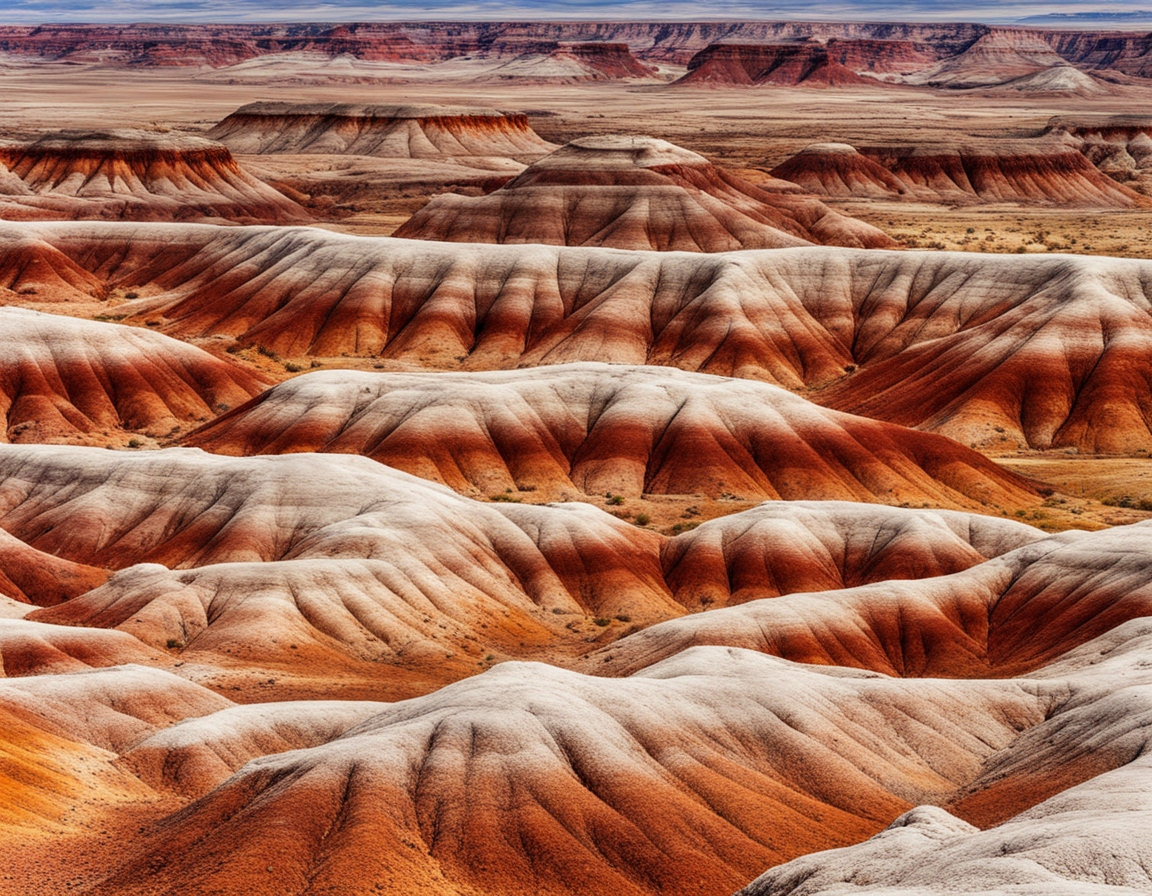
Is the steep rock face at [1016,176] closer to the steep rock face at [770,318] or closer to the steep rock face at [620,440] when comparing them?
the steep rock face at [770,318]

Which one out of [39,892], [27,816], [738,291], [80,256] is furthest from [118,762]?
[80,256]

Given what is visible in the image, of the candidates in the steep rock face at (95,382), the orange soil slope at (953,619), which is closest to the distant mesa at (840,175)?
the steep rock face at (95,382)

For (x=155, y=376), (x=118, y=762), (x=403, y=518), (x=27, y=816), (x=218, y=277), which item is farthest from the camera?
(x=218, y=277)

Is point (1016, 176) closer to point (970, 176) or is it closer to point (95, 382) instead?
point (970, 176)

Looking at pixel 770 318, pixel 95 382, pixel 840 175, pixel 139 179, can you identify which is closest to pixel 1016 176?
pixel 840 175

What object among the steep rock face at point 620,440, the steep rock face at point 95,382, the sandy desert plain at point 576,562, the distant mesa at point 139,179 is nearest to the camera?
the sandy desert plain at point 576,562

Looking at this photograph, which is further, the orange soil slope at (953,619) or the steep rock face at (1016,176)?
the steep rock face at (1016,176)

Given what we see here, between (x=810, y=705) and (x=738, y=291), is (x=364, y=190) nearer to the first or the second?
(x=738, y=291)

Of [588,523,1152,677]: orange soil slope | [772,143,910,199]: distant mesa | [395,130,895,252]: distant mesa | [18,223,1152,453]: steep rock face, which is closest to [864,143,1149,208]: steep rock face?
[772,143,910,199]: distant mesa
